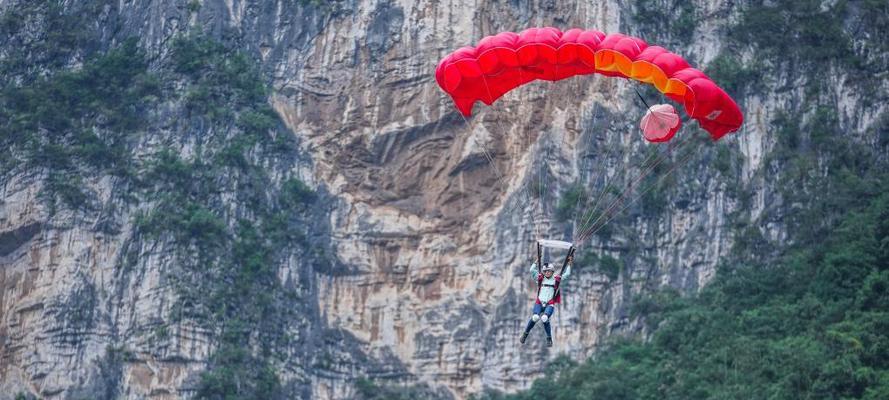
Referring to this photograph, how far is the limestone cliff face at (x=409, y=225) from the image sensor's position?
5578 centimetres

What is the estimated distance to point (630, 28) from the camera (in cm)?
5838

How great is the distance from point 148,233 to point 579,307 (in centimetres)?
1080

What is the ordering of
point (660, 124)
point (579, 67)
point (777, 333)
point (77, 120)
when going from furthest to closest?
1. point (77, 120)
2. point (777, 333)
3. point (660, 124)
4. point (579, 67)

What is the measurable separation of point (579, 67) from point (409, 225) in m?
17.6

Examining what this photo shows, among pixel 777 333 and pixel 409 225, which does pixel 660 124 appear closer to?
pixel 777 333

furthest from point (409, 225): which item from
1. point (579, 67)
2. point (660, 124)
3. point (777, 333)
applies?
point (579, 67)

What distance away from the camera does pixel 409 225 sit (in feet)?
190

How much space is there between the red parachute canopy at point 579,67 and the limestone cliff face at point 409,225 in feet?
44.8

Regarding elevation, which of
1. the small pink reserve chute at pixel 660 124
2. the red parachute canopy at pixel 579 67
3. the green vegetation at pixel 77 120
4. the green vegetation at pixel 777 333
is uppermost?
the green vegetation at pixel 77 120

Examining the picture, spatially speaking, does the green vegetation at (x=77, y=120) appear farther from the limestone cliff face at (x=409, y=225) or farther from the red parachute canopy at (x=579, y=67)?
the red parachute canopy at (x=579, y=67)

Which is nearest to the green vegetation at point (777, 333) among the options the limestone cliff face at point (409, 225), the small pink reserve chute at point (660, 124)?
the limestone cliff face at point (409, 225)

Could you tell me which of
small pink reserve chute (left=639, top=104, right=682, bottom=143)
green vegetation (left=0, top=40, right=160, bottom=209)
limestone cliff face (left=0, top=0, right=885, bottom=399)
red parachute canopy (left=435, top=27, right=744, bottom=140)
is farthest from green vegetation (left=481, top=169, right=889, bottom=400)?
green vegetation (left=0, top=40, right=160, bottom=209)

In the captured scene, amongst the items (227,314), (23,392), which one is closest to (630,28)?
(227,314)

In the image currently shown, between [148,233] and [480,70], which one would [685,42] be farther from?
[480,70]
